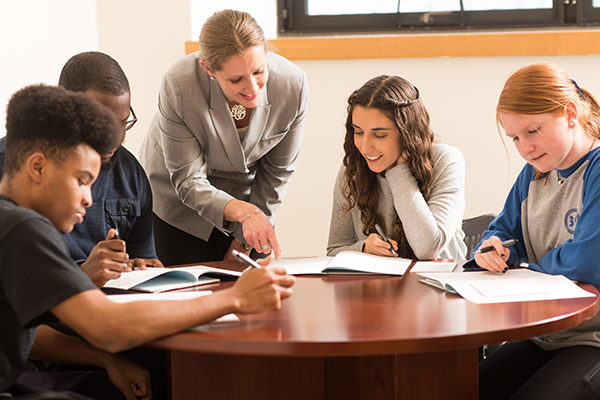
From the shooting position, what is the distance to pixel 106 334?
1223 millimetres

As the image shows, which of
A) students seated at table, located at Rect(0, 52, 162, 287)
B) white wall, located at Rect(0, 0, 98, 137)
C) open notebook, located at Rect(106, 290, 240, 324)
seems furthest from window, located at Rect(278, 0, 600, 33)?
open notebook, located at Rect(106, 290, 240, 324)

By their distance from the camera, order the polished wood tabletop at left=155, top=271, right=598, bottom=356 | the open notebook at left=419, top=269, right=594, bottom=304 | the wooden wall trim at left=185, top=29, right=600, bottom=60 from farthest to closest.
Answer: the wooden wall trim at left=185, top=29, right=600, bottom=60 → the open notebook at left=419, top=269, right=594, bottom=304 → the polished wood tabletop at left=155, top=271, right=598, bottom=356

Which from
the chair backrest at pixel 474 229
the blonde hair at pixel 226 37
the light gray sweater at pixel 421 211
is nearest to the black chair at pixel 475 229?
the chair backrest at pixel 474 229

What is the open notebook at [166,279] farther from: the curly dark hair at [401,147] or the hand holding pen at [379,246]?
the curly dark hair at [401,147]

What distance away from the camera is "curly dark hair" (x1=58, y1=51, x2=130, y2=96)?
1.92 meters

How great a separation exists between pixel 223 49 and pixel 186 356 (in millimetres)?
966

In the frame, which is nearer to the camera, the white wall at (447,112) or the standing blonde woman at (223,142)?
the standing blonde woman at (223,142)

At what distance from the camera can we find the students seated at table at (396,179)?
7.37ft

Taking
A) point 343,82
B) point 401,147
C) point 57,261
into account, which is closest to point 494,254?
point 401,147

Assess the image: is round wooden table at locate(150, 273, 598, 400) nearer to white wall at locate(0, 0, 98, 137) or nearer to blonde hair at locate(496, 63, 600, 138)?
blonde hair at locate(496, 63, 600, 138)

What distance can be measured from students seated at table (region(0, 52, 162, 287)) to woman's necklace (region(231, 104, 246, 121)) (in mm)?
370

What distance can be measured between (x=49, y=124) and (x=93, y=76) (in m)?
0.66

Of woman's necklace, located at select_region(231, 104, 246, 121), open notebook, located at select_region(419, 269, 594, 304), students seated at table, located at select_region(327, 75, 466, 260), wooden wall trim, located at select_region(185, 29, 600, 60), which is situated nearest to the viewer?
open notebook, located at select_region(419, 269, 594, 304)

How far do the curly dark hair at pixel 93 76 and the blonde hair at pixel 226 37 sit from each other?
0.93 feet
